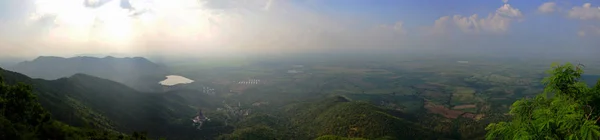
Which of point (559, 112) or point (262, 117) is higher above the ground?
point (559, 112)

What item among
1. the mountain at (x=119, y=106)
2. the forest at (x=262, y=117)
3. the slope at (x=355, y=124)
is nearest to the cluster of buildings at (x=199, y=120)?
the mountain at (x=119, y=106)

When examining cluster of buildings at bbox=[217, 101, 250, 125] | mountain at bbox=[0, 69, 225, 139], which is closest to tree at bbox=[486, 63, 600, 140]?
mountain at bbox=[0, 69, 225, 139]

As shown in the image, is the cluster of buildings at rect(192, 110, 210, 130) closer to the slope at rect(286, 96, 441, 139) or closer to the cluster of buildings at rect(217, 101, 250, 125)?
the cluster of buildings at rect(217, 101, 250, 125)

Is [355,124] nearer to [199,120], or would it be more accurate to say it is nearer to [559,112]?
[199,120]

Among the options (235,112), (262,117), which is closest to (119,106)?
(235,112)

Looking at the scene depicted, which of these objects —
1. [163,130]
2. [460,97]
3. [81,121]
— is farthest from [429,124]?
[81,121]

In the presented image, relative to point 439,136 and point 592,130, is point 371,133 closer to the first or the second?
point 439,136

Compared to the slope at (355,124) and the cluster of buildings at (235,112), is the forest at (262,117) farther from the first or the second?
the cluster of buildings at (235,112)
